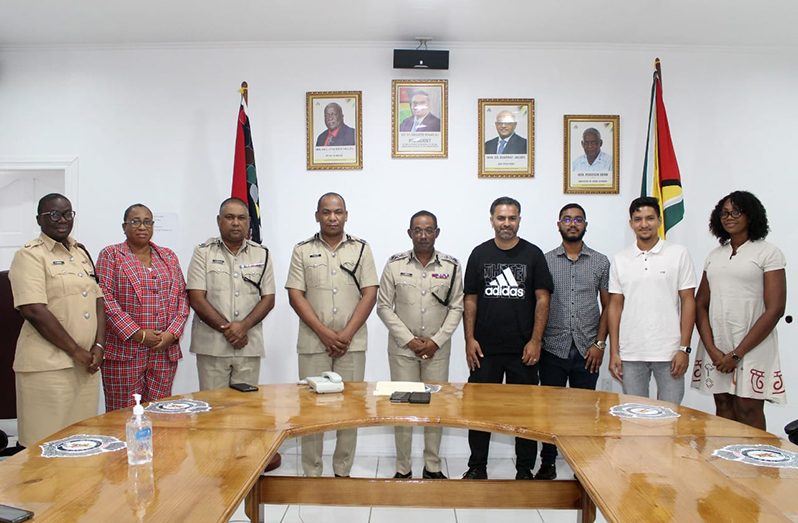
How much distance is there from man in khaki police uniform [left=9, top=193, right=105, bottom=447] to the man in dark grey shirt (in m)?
2.56

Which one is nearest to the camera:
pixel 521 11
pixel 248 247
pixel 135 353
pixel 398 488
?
pixel 398 488

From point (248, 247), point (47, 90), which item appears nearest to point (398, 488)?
point (248, 247)

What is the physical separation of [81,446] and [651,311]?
9.23 ft

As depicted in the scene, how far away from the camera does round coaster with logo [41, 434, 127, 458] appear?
5.82 feet

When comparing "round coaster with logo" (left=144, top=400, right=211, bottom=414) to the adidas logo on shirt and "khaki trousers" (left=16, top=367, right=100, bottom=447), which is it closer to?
"khaki trousers" (left=16, top=367, right=100, bottom=447)

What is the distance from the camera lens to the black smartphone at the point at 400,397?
241 cm

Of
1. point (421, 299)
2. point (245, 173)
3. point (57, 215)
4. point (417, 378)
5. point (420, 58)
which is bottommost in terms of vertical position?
point (417, 378)

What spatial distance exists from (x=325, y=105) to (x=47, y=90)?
6.98ft

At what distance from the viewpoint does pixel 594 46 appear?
443 cm

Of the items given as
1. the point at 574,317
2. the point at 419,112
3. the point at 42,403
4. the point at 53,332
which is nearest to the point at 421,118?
the point at 419,112

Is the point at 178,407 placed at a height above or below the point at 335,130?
below

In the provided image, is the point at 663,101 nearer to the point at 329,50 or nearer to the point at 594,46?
the point at 594,46

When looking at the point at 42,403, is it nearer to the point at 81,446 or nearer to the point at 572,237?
the point at 81,446

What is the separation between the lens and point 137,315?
10.9ft
